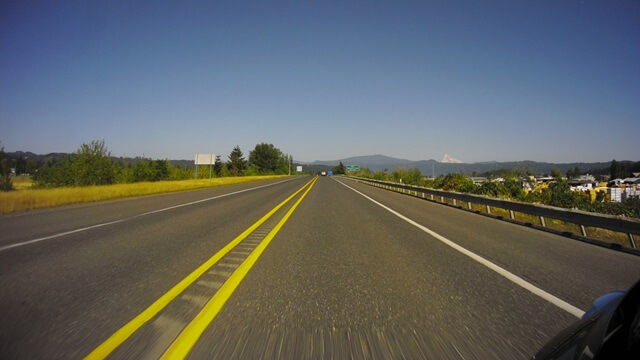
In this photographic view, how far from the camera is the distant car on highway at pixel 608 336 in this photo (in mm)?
1099

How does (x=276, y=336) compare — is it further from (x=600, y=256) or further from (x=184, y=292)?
(x=600, y=256)

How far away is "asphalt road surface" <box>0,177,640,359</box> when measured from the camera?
2811mm

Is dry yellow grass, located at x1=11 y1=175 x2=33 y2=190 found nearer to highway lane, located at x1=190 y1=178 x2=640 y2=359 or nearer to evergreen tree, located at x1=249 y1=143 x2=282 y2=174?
highway lane, located at x1=190 y1=178 x2=640 y2=359

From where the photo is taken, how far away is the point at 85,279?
4602 mm

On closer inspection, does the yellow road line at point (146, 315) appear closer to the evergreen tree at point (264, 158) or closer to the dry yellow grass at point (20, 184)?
the dry yellow grass at point (20, 184)

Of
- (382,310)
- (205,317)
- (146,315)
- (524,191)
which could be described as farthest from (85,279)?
(524,191)

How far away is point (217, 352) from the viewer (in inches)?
105

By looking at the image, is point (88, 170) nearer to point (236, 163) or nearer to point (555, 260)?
point (555, 260)

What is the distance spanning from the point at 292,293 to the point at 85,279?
279 cm

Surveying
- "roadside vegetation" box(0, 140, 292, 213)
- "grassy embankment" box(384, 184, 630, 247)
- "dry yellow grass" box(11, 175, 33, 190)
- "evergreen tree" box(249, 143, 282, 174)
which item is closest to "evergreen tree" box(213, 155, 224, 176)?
"roadside vegetation" box(0, 140, 292, 213)

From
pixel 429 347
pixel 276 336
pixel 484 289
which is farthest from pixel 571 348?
pixel 484 289

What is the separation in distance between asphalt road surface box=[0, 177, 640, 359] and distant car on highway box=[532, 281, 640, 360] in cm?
130

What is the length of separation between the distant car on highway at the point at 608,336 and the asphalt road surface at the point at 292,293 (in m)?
1.30

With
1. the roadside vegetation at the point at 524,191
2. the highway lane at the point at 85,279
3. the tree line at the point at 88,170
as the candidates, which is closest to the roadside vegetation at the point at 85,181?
the tree line at the point at 88,170
